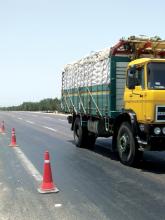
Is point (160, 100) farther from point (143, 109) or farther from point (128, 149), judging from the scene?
point (128, 149)

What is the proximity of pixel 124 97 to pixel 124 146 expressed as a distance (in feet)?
4.85

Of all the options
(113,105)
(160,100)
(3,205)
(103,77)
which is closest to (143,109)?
(160,100)

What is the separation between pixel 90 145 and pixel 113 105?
3.79 m

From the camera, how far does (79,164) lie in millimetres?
11672

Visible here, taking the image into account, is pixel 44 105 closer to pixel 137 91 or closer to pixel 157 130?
pixel 137 91

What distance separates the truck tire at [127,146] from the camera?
431 inches

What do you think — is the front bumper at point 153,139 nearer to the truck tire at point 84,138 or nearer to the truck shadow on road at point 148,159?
the truck shadow on road at point 148,159

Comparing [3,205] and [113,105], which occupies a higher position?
[113,105]

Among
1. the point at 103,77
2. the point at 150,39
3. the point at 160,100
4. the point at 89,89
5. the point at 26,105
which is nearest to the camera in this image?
the point at 160,100

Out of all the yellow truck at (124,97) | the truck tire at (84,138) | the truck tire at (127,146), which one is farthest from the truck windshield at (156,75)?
the truck tire at (84,138)

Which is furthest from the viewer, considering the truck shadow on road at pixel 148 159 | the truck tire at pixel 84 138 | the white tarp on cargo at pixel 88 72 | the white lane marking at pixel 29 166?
the truck tire at pixel 84 138

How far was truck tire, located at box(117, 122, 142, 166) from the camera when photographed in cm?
1094

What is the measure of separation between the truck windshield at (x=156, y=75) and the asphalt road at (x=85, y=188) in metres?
2.19

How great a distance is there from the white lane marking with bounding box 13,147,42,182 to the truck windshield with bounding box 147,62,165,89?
3587 millimetres
